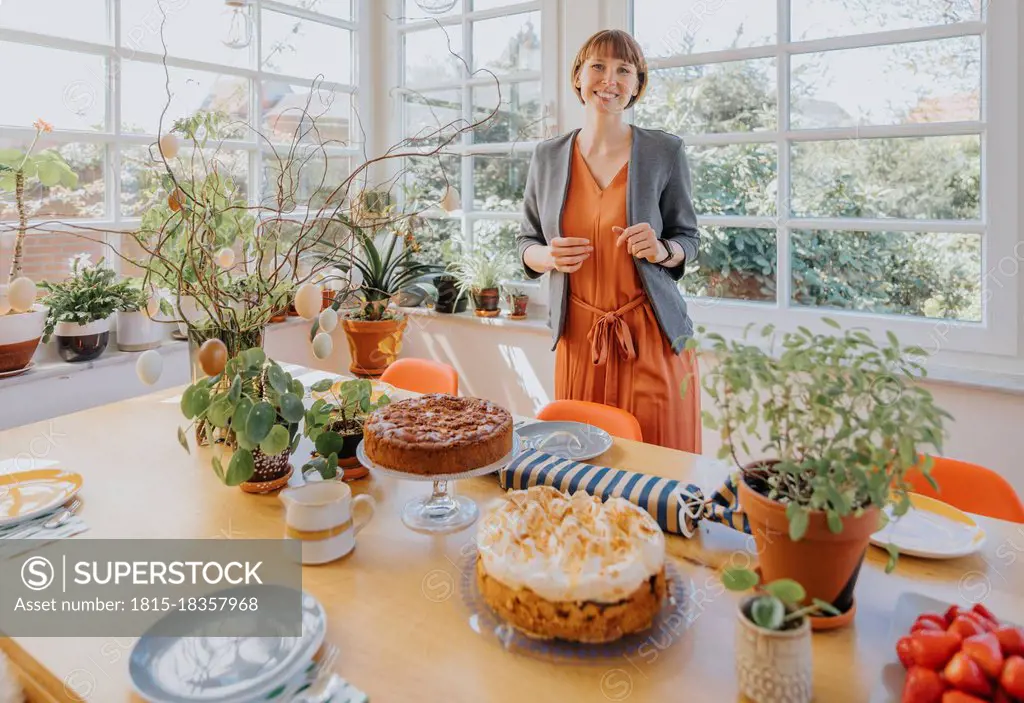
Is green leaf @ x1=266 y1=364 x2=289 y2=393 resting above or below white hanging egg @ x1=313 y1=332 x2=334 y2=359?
below

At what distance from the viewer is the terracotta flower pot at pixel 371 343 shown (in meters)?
2.94

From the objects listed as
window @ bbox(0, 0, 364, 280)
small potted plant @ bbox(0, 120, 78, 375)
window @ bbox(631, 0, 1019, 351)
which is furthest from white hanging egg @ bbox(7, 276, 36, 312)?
window @ bbox(631, 0, 1019, 351)

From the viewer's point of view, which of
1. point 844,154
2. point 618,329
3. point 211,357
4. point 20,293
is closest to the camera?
point 211,357

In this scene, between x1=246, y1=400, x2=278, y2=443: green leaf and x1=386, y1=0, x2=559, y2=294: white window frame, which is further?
x1=386, y1=0, x2=559, y2=294: white window frame

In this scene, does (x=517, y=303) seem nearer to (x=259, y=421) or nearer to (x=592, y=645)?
(x=259, y=421)

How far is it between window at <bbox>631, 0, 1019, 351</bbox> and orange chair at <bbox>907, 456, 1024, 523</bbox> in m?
1.12

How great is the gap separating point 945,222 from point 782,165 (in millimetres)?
578

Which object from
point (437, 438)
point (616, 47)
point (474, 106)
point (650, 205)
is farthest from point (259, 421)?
point (474, 106)

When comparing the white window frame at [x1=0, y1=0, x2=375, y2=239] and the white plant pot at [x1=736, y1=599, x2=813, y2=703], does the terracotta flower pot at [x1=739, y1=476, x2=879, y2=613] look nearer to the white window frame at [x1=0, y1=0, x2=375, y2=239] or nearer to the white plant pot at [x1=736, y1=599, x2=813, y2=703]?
the white plant pot at [x1=736, y1=599, x2=813, y2=703]

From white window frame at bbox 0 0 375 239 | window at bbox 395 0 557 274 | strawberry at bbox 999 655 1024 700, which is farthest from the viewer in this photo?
window at bbox 395 0 557 274

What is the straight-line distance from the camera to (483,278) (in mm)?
3090

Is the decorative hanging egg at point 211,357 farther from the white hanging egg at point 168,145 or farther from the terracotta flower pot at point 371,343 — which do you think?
the terracotta flower pot at point 371,343

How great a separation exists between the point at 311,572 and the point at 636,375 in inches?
48.1

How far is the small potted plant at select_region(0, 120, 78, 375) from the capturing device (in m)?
2.06
